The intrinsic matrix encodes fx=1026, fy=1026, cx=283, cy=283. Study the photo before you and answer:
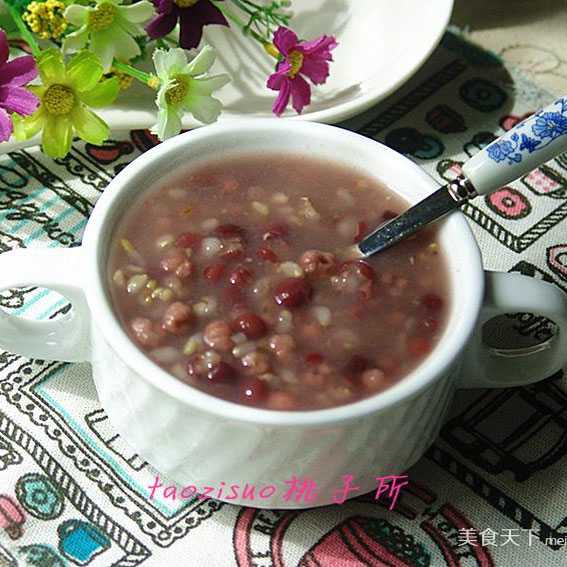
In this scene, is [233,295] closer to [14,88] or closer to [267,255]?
[267,255]

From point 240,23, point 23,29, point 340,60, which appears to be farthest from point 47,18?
point 340,60

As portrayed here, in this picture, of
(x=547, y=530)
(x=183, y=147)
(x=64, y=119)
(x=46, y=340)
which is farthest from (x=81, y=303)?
(x=547, y=530)

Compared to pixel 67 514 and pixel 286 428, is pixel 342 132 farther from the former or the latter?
pixel 67 514

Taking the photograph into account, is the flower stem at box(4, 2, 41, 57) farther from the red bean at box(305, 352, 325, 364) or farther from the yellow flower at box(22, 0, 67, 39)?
the red bean at box(305, 352, 325, 364)

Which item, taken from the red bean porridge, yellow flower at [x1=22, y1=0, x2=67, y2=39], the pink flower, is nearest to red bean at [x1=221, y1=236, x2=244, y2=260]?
the red bean porridge

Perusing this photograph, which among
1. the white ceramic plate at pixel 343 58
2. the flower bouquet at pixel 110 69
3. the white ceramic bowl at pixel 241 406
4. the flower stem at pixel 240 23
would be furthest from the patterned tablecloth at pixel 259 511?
the flower stem at pixel 240 23
